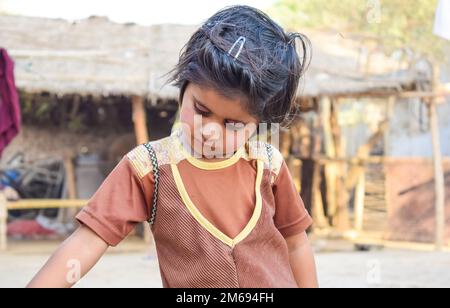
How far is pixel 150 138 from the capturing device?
11820 mm

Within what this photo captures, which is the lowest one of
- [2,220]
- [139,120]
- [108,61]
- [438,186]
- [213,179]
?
[2,220]

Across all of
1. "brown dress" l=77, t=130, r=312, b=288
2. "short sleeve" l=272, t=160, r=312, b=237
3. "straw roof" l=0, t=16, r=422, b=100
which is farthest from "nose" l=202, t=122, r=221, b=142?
"straw roof" l=0, t=16, r=422, b=100

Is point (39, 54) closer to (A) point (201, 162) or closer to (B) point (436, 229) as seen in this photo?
(B) point (436, 229)

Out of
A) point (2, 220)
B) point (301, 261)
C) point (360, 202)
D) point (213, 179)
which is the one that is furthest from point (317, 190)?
point (213, 179)

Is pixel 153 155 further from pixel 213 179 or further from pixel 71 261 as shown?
pixel 71 261

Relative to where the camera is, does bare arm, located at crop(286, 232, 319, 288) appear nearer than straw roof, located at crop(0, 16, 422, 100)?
Yes

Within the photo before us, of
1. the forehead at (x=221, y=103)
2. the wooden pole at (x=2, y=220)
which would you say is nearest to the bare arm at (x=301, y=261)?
the forehead at (x=221, y=103)

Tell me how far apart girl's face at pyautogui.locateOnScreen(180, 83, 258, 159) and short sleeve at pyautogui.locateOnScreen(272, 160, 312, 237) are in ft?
0.67

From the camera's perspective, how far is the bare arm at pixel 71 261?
4.21 feet

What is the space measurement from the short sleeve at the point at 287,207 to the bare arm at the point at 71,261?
1.47ft

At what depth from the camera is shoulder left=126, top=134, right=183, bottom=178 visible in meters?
1.45

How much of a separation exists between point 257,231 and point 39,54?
26.8ft

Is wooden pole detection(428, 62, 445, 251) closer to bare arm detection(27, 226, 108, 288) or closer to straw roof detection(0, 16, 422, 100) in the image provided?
straw roof detection(0, 16, 422, 100)

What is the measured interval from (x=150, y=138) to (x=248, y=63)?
1055 cm
